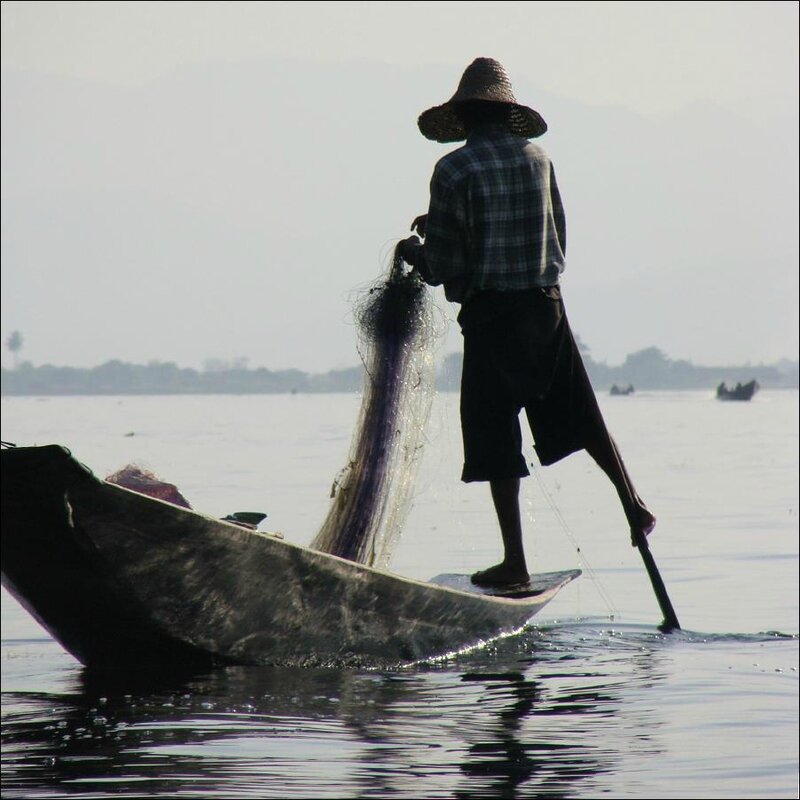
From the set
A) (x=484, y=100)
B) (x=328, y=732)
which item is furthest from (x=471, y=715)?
(x=484, y=100)

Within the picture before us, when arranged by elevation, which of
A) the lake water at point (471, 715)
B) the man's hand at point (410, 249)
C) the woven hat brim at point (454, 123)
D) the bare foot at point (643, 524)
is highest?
the woven hat brim at point (454, 123)

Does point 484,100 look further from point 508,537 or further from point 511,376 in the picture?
point 508,537

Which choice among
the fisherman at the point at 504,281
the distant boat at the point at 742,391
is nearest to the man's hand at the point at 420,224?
the fisherman at the point at 504,281

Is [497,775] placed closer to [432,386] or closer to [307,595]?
[307,595]

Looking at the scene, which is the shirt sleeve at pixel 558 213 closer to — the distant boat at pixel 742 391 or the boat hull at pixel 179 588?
the boat hull at pixel 179 588

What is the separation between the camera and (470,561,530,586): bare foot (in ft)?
20.4

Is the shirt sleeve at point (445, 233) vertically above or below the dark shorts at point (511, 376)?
above

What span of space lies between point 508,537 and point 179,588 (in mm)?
1664

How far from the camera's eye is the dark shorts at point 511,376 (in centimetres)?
568

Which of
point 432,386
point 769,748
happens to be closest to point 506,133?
point 432,386

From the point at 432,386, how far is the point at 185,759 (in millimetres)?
2677

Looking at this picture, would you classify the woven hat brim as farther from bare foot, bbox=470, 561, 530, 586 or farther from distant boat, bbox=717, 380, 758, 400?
distant boat, bbox=717, 380, 758, 400

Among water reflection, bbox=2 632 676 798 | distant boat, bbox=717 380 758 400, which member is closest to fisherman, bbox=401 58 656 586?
water reflection, bbox=2 632 676 798

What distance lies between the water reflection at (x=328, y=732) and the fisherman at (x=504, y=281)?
2.99ft
